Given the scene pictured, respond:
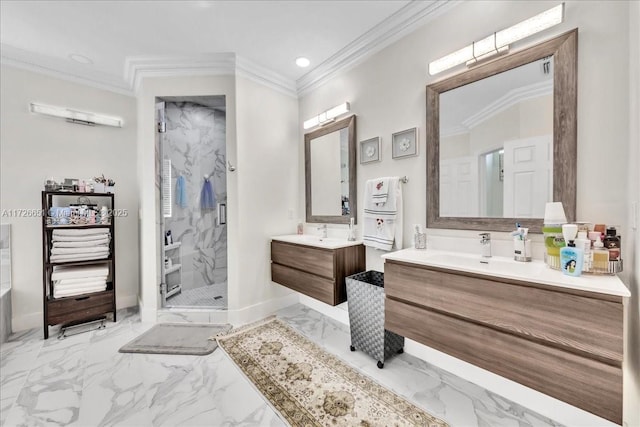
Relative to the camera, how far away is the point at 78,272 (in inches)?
99.6

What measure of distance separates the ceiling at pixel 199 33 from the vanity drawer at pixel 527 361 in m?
2.09

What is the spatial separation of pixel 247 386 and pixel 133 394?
0.70m

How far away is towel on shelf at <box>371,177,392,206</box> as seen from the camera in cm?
216

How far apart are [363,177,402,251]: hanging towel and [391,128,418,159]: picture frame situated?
204 mm

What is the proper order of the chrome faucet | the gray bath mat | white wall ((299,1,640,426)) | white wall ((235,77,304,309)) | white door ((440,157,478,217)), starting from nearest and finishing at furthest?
white wall ((299,1,640,426))
the chrome faucet
white door ((440,157,478,217))
the gray bath mat
white wall ((235,77,304,309))

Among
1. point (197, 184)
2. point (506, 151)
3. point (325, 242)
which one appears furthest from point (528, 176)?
point (197, 184)

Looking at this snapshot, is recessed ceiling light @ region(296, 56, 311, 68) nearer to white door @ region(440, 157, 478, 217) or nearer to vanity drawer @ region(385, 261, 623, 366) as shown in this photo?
white door @ region(440, 157, 478, 217)

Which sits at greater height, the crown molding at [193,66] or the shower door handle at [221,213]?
the crown molding at [193,66]

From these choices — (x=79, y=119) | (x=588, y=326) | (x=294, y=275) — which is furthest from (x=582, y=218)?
(x=79, y=119)

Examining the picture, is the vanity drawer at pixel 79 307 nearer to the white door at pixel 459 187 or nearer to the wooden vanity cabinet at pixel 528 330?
the wooden vanity cabinet at pixel 528 330

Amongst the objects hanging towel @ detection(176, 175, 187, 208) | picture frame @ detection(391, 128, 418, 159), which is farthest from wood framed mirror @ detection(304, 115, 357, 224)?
hanging towel @ detection(176, 175, 187, 208)

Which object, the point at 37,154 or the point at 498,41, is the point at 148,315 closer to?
the point at 37,154

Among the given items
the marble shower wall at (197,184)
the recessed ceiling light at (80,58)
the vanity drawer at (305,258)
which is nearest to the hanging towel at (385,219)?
the vanity drawer at (305,258)

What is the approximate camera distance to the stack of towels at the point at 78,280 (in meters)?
2.46
